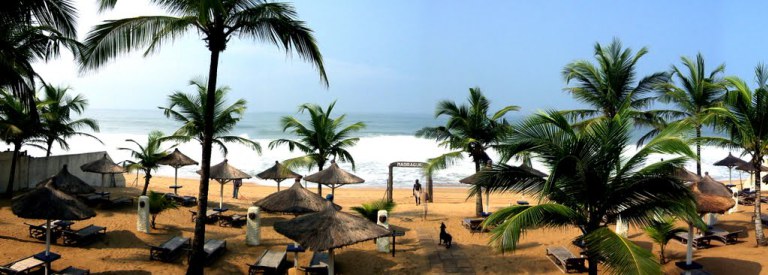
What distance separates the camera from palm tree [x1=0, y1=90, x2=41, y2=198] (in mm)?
15091

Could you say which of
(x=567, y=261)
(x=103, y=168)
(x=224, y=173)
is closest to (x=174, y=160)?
(x=103, y=168)

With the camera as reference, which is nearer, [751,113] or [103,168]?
[751,113]

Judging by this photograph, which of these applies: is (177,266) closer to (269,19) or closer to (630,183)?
(269,19)

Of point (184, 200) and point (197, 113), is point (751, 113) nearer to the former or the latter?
point (197, 113)

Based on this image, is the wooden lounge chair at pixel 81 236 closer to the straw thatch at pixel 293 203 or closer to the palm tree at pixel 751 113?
the straw thatch at pixel 293 203

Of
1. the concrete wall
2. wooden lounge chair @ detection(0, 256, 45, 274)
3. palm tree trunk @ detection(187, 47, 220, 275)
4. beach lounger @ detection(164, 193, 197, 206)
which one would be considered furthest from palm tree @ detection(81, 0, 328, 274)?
the concrete wall

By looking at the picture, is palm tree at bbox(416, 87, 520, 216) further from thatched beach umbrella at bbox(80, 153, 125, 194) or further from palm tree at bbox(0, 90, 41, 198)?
palm tree at bbox(0, 90, 41, 198)

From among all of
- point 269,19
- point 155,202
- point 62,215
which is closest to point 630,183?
point 269,19

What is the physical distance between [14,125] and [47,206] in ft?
24.4

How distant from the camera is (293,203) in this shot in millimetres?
12172

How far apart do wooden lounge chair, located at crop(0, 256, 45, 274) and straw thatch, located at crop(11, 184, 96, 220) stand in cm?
90

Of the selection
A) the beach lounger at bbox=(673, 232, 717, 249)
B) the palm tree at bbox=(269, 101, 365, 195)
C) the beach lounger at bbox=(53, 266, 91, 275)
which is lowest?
the beach lounger at bbox=(53, 266, 91, 275)

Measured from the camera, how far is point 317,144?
55.3 ft

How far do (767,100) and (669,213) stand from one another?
232 inches
